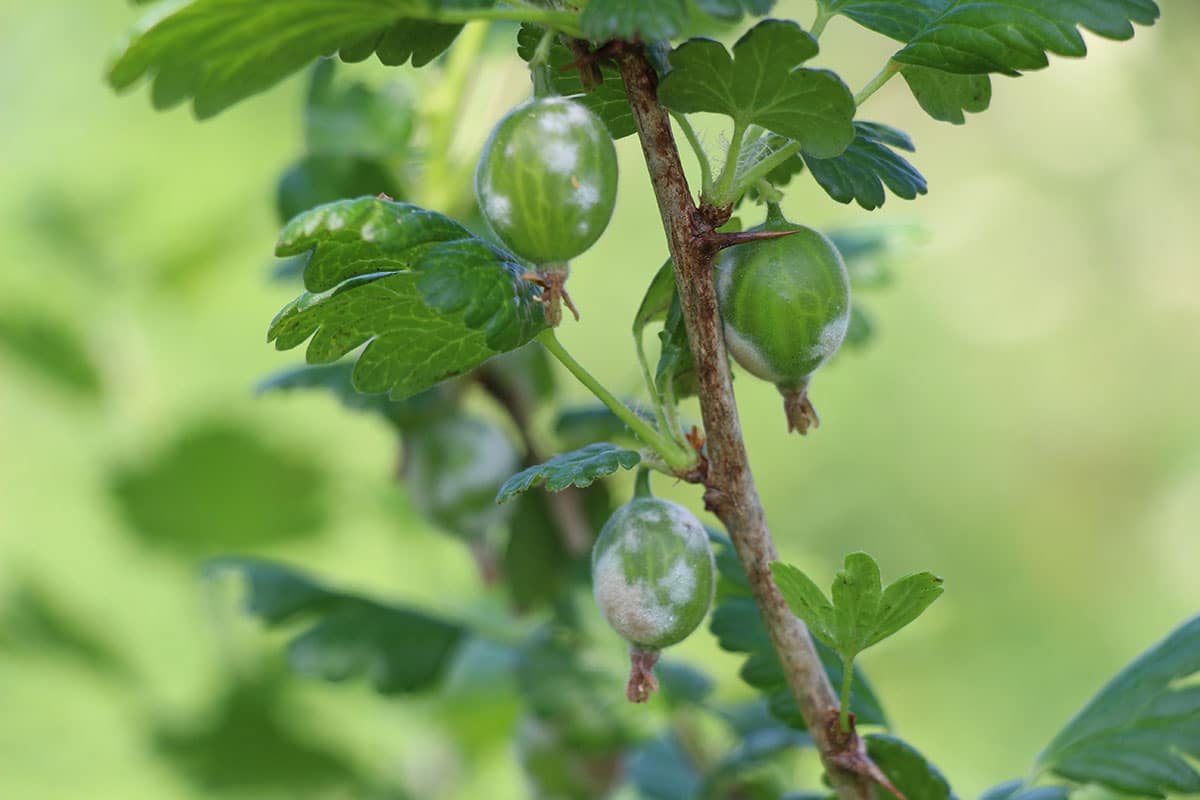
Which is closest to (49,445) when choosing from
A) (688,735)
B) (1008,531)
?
(688,735)

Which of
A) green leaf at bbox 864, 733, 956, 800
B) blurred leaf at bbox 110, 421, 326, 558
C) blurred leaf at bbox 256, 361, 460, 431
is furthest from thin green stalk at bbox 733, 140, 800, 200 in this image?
blurred leaf at bbox 110, 421, 326, 558

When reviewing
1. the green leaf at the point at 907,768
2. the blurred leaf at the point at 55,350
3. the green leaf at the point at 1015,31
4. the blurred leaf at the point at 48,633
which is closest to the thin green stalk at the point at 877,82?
the green leaf at the point at 1015,31

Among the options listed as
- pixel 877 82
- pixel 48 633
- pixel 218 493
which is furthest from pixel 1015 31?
pixel 48 633

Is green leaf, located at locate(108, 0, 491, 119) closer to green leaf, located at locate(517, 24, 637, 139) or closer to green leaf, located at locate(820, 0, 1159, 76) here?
green leaf, located at locate(517, 24, 637, 139)

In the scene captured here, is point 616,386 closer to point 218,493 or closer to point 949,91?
point 218,493

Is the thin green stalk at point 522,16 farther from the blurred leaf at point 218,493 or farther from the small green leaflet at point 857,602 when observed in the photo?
the blurred leaf at point 218,493

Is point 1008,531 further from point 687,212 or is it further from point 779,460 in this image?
point 687,212
